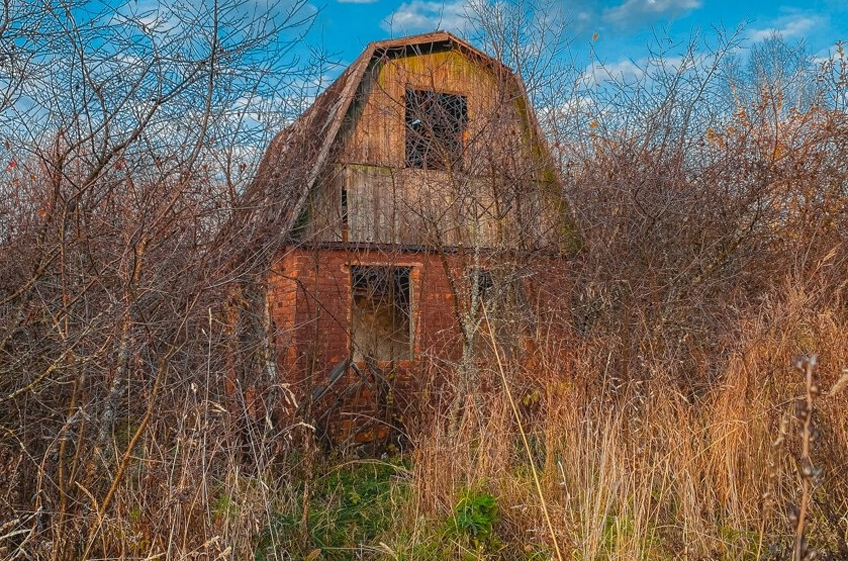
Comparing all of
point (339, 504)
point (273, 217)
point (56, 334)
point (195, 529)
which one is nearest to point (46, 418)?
point (56, 334)

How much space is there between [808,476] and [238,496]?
263 centimetres

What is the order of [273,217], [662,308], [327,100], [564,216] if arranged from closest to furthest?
1. [662,308]
2. [273,217]
3. [564,216]
4. [327,100]

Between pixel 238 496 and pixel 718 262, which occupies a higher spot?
pixel 718 262

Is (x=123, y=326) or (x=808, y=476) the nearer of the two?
(x=808, y=476)

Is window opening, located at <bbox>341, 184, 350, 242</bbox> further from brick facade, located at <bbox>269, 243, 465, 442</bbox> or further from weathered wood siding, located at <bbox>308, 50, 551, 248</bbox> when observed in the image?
brick facade, located at <bbox>269, 243, 465, 442</bbox>

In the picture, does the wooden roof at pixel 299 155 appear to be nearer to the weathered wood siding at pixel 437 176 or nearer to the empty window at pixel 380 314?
the weathered wood siding at pixel 437 176

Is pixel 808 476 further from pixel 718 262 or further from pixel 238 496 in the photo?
pixel 718 262

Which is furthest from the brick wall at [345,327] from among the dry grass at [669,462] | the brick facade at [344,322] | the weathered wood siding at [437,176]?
the dry grass at [669,462]

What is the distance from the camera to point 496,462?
4.49 meters

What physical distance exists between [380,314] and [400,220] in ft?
5.95

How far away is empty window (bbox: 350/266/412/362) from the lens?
304 inches

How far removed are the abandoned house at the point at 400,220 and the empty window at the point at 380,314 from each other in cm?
4

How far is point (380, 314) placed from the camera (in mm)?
9945

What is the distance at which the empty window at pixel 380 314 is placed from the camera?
25.3 ft
